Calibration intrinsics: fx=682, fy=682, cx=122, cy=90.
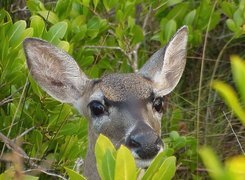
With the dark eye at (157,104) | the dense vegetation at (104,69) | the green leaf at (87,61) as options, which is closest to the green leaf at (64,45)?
the dense vegetation at (104,69)

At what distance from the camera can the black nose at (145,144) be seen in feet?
10.4

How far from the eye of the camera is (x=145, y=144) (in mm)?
3170

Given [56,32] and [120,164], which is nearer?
[120,164]

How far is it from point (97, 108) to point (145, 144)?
715 mm

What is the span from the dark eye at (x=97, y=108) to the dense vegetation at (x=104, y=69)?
1.30ft

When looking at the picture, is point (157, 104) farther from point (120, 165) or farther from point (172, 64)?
point (120, 165)

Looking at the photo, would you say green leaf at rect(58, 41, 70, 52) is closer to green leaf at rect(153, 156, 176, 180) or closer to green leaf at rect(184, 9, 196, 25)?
green leaf at rect(184, 9, 196, 25)

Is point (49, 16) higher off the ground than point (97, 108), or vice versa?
point (49, 16)

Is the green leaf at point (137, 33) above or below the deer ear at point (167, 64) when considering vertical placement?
below

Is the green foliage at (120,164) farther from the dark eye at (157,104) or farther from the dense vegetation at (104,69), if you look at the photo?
the dark eye at (157,104)

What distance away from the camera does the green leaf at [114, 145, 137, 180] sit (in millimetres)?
1629

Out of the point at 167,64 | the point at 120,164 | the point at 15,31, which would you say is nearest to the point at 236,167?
the point at 120,164

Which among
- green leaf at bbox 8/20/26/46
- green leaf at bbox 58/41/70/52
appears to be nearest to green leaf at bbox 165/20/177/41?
green leaf at bbox 58/41/70/52

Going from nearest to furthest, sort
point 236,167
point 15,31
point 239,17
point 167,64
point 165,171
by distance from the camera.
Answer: point 236,167 < point 165,171 < point 15,31 < point 167,64 < point 239,17
